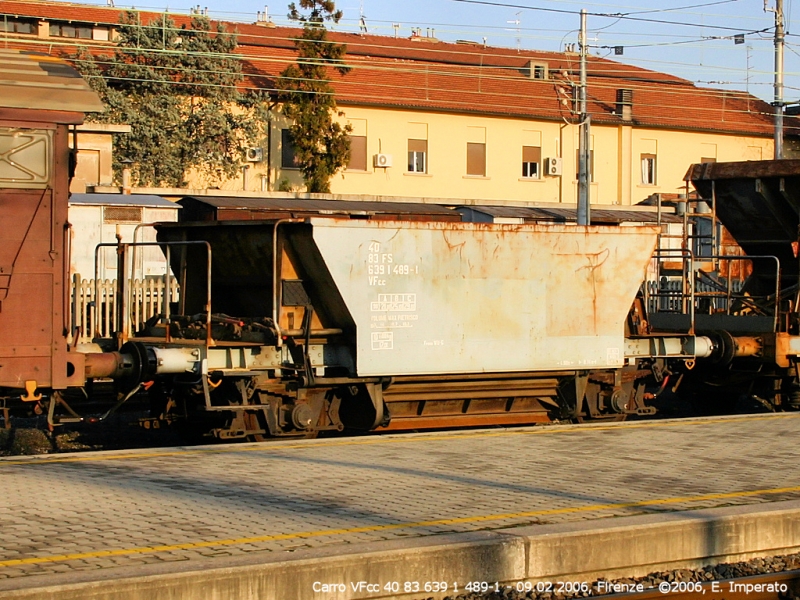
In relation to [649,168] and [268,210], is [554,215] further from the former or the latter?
[649,168]

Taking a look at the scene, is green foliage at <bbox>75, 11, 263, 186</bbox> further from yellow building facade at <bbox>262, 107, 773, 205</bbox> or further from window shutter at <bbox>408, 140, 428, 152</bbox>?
window shutter at <bbox>408, 140, 428, 152</bbox>

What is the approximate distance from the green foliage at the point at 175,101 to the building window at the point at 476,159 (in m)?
10.7

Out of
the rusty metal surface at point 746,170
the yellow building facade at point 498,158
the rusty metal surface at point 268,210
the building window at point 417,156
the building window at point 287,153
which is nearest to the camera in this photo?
the rusty metal surface at point 746,170

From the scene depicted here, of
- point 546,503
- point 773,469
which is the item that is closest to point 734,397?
point 773,469

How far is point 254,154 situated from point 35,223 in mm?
35160

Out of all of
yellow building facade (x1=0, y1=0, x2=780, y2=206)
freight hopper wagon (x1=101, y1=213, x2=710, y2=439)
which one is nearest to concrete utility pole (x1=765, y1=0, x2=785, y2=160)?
yellow building facade (x1=0, y1=0, x2=780, y2=206)

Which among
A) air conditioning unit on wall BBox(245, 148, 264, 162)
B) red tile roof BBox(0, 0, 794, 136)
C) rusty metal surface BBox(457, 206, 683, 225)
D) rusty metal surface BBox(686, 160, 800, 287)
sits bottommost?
rusty metal surface BBox(686, 160, 800, 287)

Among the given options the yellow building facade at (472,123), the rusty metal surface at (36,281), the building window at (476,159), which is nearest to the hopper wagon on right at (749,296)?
the rusty metal surface at (36,281)

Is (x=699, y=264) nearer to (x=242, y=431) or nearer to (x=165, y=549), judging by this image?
(x=242, y=431)

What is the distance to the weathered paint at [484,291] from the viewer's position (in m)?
11.5

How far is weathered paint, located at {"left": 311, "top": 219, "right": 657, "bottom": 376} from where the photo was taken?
454 inches

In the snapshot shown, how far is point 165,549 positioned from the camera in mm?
6156

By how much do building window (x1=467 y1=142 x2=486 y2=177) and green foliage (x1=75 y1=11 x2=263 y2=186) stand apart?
10.7 m

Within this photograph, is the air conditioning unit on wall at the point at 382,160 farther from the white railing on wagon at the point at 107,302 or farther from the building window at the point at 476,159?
the white railing on wagon at the point at 107,302
